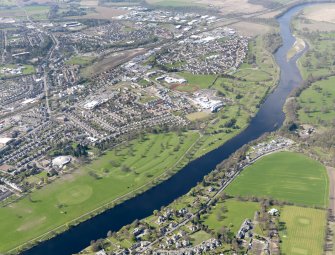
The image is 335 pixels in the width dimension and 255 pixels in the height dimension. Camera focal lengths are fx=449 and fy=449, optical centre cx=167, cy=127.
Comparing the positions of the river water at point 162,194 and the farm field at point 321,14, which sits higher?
the farm field at point 321,14

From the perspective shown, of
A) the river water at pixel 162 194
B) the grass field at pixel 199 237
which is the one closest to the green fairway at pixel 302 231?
the grass field at pixel 199 237

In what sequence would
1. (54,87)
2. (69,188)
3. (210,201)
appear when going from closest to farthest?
(210,201) → (69,188) → (54,87)

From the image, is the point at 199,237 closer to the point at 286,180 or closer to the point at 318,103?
the point at 286,180

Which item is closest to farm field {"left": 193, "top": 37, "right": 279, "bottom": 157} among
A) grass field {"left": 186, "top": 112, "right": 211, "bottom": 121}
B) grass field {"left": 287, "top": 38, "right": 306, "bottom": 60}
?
grass field {"left": 186, "top": 112, "right": 211, "bottom": 121}

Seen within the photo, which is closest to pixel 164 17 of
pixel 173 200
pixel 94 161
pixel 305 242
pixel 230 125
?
pixel 230 125

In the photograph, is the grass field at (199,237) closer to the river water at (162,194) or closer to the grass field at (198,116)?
the river water at (162,194)

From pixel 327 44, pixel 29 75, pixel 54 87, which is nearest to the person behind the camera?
pixel 54 87

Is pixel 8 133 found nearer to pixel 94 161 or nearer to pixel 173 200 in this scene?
pixel 94 161

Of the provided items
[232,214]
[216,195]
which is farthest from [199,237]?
[216,195]
